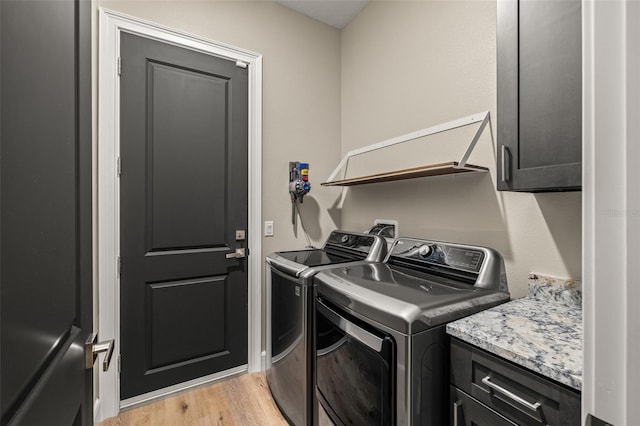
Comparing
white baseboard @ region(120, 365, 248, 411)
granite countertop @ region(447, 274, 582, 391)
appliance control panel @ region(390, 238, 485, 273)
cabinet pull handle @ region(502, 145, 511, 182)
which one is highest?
cabinet pull handle @ region(502, 145, 511, 182)

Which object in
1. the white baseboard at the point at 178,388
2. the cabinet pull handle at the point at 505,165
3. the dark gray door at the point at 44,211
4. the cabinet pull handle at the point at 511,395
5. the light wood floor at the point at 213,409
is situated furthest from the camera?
the white baseboard at the point at 178,388

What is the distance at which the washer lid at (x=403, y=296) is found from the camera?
976 millimetres

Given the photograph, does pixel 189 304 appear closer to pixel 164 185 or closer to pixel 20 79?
pixel 164 185

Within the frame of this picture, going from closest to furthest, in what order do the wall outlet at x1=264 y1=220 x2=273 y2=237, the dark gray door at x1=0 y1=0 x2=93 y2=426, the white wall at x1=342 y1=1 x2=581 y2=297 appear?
the dark gray door at x1=0 y1=0 x2=93 y2=426, the white wall at x1=342 y1=1 x2=581 y2=297, the wall outlet at x1=264 y1=220 x2=273 y2=237

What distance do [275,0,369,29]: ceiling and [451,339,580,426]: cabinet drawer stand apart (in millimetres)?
2572

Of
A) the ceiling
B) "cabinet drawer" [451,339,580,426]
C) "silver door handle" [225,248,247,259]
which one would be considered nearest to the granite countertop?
"cabinet drawer" [451,339,580,426]

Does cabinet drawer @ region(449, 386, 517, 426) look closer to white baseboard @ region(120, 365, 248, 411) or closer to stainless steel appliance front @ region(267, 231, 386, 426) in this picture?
stainless steel appliance front @ region(267, 231, 386, 426)

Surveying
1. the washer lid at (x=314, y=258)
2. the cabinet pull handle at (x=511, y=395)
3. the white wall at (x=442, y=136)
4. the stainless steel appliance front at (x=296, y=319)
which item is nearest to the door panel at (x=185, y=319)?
the stainless steel appliance front at (x=296, y=319)

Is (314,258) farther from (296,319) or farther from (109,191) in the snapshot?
(109,191)

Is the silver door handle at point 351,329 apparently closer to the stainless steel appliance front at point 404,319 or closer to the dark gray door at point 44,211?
the stainless steel appliance front at point 404,319

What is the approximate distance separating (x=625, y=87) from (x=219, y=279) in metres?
2.14

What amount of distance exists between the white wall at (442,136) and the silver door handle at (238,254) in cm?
95

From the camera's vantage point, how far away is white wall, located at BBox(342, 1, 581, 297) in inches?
52.5

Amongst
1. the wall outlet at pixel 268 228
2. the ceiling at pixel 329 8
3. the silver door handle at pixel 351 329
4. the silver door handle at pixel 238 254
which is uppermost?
the ceiling at pixel 329 8
